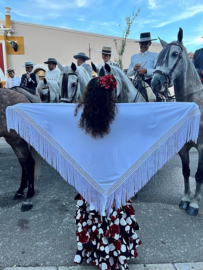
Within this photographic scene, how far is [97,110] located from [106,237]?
1116mm

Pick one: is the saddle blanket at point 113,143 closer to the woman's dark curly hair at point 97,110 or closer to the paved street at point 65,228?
the woman's dark curly hair at point 97,110

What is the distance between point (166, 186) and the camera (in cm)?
413

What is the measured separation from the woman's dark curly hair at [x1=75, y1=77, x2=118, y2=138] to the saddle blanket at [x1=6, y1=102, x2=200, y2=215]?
72 millimetres

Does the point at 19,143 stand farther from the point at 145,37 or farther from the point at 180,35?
the point at 145,37

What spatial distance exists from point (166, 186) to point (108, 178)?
2.60m

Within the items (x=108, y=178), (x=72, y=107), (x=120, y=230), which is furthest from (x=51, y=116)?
(x=120, y=230)

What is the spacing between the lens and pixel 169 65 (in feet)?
8.96

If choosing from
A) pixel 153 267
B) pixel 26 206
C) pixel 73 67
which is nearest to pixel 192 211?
pixel 153 267

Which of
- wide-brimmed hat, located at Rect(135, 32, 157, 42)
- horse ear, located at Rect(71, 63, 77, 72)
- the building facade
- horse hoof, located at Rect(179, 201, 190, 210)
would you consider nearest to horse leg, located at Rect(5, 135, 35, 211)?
horse ear, located at Rect(71, 63, 77, 72)

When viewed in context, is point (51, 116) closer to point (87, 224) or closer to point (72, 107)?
point (72, 107)

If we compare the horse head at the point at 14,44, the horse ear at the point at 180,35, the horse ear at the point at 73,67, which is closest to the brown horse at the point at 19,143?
the horse ear at the point at 73,67

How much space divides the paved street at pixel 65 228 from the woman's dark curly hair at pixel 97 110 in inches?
55.1

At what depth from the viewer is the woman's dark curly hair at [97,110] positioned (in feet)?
5.79

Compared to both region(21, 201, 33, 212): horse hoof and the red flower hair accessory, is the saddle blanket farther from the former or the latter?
region(21, 201, 33, 212): horse hoof
